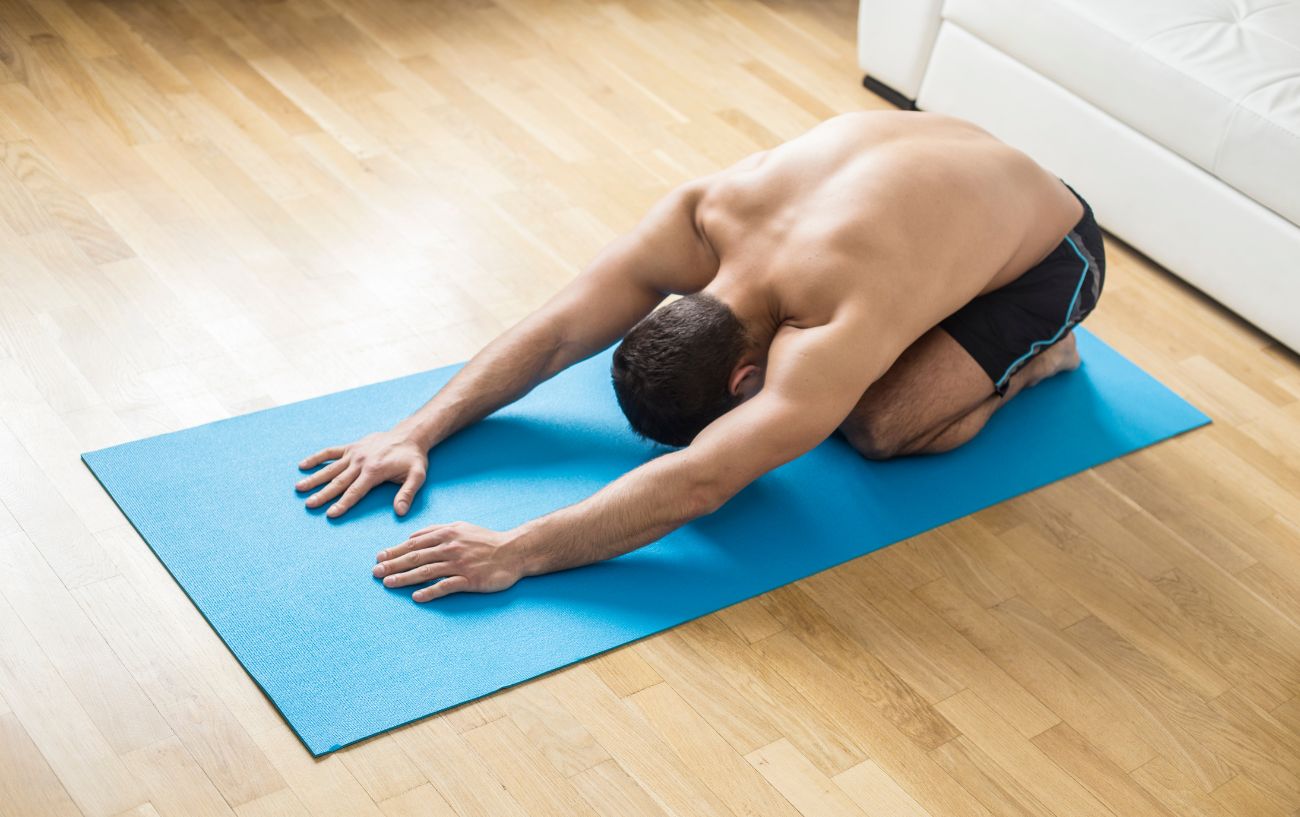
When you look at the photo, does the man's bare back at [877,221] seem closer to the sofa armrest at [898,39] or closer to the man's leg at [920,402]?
the man's leg at [920,402]

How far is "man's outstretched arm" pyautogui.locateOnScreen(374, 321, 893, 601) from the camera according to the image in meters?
1.98

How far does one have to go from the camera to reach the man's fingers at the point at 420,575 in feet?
6.44

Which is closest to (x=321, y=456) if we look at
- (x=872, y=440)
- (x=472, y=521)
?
(x=472, y=521)

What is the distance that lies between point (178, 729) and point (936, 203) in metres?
1.42

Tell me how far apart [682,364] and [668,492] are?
0.71ft

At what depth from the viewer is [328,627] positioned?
74.5 inches

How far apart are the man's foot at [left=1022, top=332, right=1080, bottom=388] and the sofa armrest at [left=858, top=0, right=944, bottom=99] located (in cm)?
120

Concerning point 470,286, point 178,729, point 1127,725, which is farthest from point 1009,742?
point 470,286

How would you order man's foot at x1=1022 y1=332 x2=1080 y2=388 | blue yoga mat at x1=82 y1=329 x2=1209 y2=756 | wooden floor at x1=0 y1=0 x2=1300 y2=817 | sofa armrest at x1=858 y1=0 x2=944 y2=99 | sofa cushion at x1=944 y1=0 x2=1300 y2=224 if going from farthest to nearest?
sofa armrest at x1=858 y1=0 x2=944 y2=99 < sofa cushion at x1=944 y1=0 x2=1300 y2=224 < man's foot at x1=1022 y1=332 x2=1080 y2=388 < blue yoga mat at x1=82 y1=329 x2=1209 y2=756 < wooden floor at x1=0 y1=0 x2=1300 y2=817

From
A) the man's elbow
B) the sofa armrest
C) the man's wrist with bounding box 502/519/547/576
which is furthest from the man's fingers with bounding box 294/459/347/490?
the sofa armrest

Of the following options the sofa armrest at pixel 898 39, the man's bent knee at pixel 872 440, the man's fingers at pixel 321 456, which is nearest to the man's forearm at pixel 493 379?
the man's fingers at pixel 321 456

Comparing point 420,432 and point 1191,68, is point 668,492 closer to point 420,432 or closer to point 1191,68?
point 420,432

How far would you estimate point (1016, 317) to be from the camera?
2.41 m

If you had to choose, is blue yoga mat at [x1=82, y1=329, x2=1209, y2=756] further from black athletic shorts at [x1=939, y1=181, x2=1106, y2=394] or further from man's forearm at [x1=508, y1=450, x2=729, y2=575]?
black athletic shorts at [x1=939, y1=181, x2=1106, y2=394]
